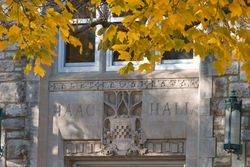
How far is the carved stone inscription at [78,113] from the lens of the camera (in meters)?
13.5

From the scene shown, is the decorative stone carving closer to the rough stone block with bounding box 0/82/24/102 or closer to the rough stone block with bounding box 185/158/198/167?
the rough stone block with bounding box 185/158/198/167

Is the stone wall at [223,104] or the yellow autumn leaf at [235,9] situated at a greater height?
the yellow autumn leaf at [235,9]

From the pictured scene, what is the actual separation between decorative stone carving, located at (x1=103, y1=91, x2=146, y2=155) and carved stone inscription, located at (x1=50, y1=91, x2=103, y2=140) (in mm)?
132

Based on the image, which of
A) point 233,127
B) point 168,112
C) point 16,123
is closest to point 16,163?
point 16,123

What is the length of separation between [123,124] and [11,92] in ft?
6.00

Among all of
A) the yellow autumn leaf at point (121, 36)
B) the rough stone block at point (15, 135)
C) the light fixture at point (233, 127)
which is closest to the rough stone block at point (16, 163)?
the rough stone block at point (15, 135)

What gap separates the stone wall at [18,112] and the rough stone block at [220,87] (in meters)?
2.73

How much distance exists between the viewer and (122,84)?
527 inches

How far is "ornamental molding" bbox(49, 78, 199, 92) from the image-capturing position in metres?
13.1

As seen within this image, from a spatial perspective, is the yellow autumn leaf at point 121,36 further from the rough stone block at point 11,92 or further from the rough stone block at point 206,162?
the rough stone block at point 11,92


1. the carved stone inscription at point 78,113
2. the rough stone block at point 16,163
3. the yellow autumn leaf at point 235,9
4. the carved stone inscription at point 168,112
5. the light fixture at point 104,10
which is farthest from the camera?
the rough stone block at point 16,163

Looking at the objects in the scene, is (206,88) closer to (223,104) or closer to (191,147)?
(223,104)

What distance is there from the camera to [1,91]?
45.7 ft

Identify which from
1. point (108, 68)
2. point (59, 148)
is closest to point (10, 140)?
point (59, 148)
